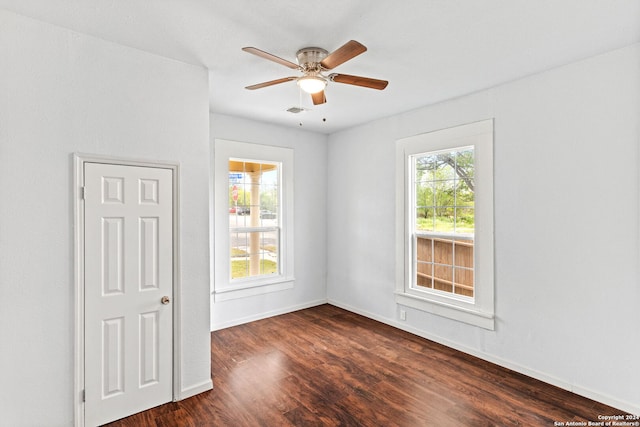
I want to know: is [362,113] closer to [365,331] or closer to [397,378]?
[365,331]

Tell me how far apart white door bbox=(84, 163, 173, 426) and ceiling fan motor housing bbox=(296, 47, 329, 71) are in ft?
4.57

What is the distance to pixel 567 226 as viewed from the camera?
9.04 feet

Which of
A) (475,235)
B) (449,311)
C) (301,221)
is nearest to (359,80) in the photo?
(475,235)

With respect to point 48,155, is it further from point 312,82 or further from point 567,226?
point 567,226

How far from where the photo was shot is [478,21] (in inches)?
83.2

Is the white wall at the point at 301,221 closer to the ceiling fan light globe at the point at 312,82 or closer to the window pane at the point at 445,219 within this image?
the window pane at the point at 445,219

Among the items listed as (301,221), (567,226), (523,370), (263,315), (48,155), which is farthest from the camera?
(301,221)

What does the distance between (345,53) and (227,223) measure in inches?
116

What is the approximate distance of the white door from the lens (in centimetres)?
230

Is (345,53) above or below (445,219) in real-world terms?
above

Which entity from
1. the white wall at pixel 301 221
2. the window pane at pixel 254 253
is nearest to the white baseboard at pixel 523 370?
the white wall at pixel 301 221

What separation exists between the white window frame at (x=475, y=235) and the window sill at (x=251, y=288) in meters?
1.67

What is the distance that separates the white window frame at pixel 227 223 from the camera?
423cm

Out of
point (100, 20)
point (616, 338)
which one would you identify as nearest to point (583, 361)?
point (616, 338)
